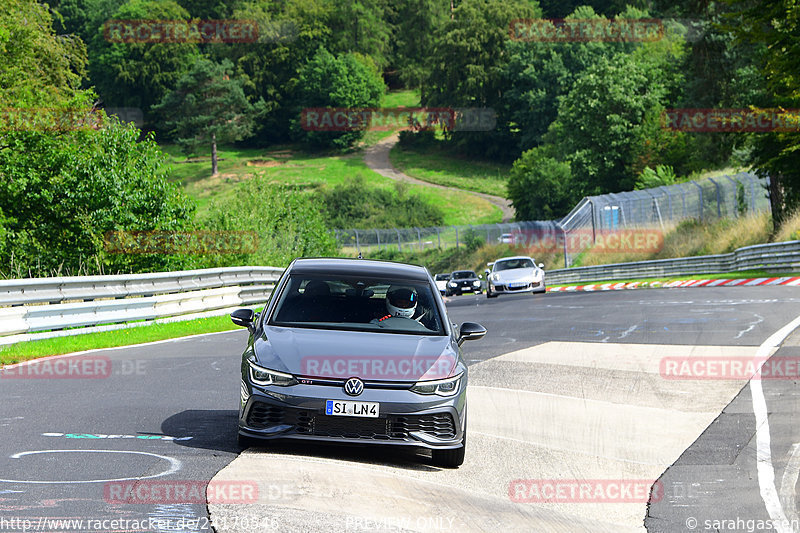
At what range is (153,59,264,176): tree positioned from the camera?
121625mm

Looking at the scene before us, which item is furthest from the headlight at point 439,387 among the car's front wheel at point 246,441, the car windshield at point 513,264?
the car windshield at point 513,264

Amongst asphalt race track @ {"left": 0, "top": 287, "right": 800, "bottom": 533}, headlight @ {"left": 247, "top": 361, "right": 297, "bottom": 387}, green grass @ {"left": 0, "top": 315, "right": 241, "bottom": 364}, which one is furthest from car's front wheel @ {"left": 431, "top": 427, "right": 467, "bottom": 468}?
green grass @ {"left": 0, "top": 315, "right": 241, "bottom": 364}

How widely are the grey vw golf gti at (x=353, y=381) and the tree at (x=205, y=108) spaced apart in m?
114

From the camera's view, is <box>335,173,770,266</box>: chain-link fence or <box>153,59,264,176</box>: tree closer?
<box>335,173,770,266</box>: chain-link fence

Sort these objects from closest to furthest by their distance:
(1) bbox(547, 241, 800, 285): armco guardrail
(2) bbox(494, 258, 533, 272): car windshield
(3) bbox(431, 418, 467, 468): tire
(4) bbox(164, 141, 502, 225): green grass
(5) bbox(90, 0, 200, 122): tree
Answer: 1. (3) bbox(431, 418, 467, 468): tire
2. (1) bbox(547, 241, 800, 285): armco guardrail
3. (2) bbox(494, 258, 533, 272): car windshield
4. (4) bbox(164, 141, 502, 225): green grass
5. (5) bbox(90, 0, 200, 122): tree

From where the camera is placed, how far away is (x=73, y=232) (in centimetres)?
2728

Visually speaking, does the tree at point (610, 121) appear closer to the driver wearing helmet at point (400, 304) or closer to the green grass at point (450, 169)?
the green grass at point (450, 169)

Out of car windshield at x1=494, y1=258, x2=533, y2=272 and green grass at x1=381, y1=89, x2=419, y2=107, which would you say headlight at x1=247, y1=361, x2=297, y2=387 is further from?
green grass at x1=381, y1=89, x2=419, y2=107


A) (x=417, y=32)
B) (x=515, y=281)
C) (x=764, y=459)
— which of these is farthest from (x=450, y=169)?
(x=764, y=459)

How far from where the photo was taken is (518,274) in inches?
1335

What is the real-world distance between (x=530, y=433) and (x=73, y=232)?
2104cm

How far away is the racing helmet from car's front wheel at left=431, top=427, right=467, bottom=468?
1275mm

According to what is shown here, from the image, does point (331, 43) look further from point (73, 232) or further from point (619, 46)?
point (73, 232)

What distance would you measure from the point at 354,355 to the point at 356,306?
1.08 meters
